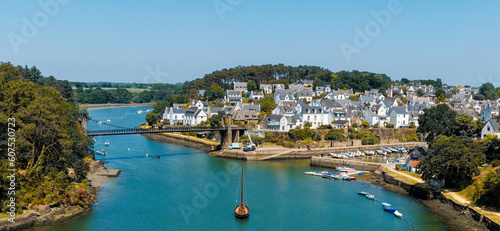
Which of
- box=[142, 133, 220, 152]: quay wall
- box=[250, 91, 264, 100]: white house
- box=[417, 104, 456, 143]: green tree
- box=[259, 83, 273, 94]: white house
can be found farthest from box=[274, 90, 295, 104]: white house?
box=[417, 104, 456, 143]: green tree

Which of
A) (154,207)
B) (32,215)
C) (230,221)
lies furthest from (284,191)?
(32,215)

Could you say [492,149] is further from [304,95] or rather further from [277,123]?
[304,95]

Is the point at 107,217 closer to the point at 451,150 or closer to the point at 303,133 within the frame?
the point at 451,150

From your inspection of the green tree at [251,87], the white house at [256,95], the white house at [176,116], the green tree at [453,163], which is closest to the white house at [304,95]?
the white house at [256,95]

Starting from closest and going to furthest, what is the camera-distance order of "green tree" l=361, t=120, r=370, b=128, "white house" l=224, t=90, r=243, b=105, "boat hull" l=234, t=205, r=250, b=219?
"boat hull" l=234, t=205, r=250, b=219 < "green tree" l=361, t=120, r=370, b=128 < "white house" l=224, t=90, r=243, b=105

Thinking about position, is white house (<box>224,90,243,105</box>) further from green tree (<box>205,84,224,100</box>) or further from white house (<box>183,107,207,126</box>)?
white house (<box>183,107,207,126</box>)

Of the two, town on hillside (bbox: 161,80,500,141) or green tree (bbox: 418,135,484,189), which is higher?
town on hillside (bbox: 161,80,500,141)

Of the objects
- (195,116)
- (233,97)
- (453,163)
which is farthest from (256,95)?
(453,163)
